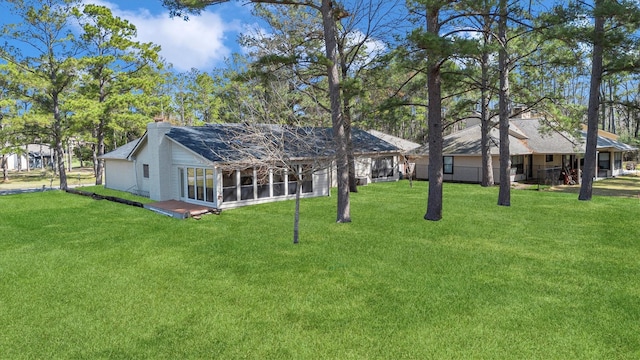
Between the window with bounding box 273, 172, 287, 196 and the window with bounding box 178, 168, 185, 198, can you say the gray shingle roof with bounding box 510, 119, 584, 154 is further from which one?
the window with bounding box 178, 168, 185, 198

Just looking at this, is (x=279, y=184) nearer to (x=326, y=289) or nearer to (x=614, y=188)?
(x=326, y=289)

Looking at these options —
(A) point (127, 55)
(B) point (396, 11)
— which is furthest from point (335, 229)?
(A) point (127, 55)

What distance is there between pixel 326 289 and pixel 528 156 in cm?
2593

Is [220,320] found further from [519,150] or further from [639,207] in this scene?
[519,150]

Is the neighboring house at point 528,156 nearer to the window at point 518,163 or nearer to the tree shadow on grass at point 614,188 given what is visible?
the window at point 518,163

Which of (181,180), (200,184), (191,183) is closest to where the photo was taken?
(200,184)

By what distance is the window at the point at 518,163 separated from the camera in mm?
27219

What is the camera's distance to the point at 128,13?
29.2 meters

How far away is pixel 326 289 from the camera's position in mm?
7379

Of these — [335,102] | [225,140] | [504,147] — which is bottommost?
[504,147]

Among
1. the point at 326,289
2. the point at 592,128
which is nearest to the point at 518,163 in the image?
the point at 592,128

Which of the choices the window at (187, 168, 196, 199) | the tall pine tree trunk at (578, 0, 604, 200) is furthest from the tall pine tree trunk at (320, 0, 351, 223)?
the tall pine tree trunk at (578, 0, 604, 200)

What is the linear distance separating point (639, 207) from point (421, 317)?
14628 mm

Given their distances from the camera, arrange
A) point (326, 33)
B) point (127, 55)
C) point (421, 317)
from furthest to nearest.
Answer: point (127, 55) → point (326, 33) → point (421, 317)
